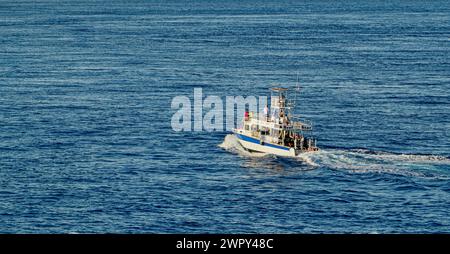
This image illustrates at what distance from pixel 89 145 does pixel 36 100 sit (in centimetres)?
3489

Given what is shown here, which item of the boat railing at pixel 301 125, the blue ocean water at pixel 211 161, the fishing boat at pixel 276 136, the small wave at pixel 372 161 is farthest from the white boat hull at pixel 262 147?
the boat railing at pixel 301 125

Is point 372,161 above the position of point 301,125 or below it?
below

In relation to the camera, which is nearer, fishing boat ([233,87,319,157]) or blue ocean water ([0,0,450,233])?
blue ocean water ([0,0,450,233])

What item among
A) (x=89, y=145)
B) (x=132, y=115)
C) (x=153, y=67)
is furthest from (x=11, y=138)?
(x=153, y=67)

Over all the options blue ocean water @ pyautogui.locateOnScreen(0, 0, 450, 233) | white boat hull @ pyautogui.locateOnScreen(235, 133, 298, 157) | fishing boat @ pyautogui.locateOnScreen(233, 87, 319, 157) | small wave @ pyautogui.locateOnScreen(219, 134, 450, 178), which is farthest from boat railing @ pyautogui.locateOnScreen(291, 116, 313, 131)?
white boat hull @ pyautogui.locateOnScreen(235, 133, 298, 157)

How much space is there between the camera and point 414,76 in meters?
154

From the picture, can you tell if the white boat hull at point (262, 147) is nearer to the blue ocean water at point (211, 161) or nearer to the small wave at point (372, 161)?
the small wave at point (372, 161)

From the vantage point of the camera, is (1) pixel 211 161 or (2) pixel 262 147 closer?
(1) pixel 211 161

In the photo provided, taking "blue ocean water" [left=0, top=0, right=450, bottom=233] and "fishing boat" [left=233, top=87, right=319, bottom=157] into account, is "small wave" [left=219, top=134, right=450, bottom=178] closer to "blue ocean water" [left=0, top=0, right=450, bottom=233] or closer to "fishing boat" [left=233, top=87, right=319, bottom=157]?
"blue ocean water" [left=0, top=0, right=450, bottom=233]

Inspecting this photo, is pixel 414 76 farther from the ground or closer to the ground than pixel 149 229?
farther from the ground

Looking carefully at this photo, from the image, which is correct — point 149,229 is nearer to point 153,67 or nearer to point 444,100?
point 444,100

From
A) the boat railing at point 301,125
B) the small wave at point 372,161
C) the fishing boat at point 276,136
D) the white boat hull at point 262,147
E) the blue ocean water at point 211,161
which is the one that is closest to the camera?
the blue ocean water at point 211,161

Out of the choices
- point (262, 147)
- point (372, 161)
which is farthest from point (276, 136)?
point (372, 161)

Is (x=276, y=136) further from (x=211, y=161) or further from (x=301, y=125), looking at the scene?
(x=211, y=161)
